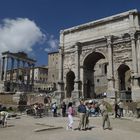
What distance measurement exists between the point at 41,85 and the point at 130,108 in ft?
197

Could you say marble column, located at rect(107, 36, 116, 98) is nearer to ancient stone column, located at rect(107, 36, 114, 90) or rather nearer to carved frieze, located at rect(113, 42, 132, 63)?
ancient stone column, located at rect(107, 36, 114, 90)

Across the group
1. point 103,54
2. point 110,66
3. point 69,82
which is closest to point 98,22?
point 103,54

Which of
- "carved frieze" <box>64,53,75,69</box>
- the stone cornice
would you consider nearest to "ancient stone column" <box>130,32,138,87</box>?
the stone cornice

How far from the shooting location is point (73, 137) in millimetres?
10773

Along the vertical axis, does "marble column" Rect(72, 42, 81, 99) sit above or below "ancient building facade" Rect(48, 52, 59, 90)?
below

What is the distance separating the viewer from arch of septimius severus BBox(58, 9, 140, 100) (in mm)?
28411

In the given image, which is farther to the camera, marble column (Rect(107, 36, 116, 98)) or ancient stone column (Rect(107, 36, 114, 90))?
ancient stone column (Rect(107, 36, 114, 90))

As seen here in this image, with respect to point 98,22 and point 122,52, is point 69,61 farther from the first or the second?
point 122,52

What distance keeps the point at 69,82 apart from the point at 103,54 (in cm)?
648

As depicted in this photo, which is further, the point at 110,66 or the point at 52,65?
the point at 52,65

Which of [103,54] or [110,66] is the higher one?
[103,54]

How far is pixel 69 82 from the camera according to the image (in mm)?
34719

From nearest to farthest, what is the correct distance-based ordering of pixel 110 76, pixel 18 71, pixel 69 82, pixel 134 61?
pixel 134 61 → pixel 110 76 → pixel 69 82 → pixel 18 71

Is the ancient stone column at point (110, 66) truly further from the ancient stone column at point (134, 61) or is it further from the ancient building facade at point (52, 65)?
the ancient building facade at point (52, 65)
